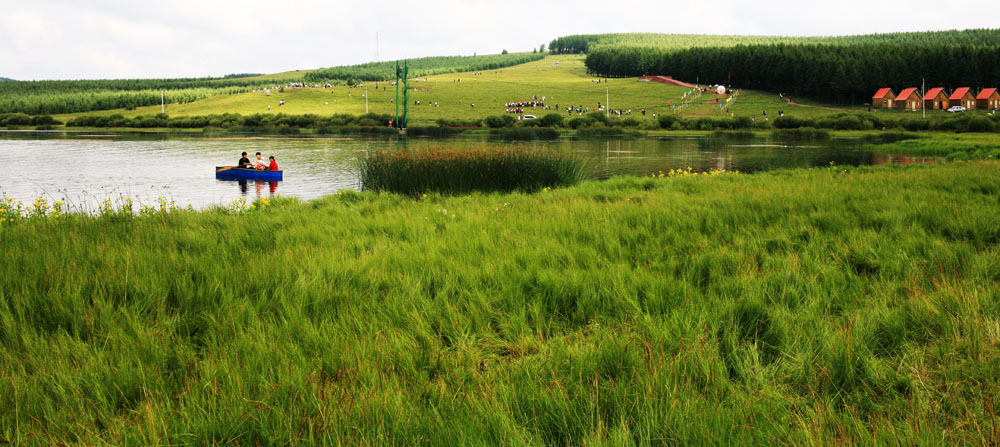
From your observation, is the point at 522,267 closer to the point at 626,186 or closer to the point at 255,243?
the point at 255,243

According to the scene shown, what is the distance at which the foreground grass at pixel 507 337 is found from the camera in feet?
8.27

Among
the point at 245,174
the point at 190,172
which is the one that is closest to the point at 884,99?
the point at 245,174

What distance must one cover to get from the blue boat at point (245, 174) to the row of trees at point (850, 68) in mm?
104980

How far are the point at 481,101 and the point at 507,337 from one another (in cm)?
10783

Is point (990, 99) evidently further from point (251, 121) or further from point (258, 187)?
point (251, 121)

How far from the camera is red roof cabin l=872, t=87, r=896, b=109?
9525 centimetres

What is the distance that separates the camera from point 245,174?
23719 millimetres

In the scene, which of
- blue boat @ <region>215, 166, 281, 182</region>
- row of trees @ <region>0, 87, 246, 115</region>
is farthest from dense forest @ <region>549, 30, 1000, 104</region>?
row of trees @ <region>0, 87, 246, 115</region>

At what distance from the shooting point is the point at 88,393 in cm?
289

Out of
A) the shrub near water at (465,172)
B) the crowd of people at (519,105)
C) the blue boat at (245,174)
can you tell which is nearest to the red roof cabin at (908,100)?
the crowd of people at (519,105)

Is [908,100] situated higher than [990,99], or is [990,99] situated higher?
[990,99]

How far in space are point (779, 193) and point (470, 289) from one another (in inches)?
314

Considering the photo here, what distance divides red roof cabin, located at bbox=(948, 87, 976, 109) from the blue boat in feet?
365

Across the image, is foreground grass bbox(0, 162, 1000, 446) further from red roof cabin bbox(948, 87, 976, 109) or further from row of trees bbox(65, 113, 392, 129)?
red roof cabin bbox(948, 87, 976, 109)
